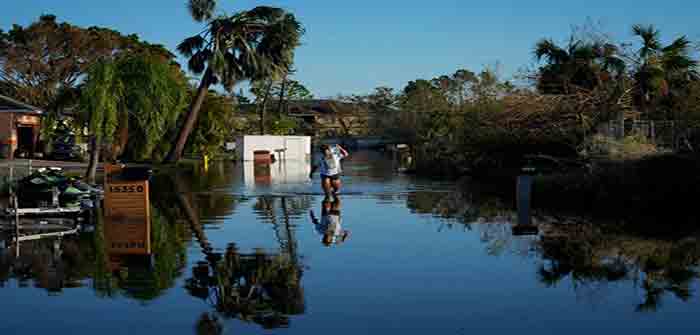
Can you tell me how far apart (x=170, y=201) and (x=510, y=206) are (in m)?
7.91

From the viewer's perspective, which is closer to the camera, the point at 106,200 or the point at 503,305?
the point at 503,305

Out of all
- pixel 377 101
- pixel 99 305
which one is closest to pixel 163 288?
pixel 99 305

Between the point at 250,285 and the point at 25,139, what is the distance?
147ft

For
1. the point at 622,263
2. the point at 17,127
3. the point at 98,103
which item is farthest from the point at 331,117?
the point at 622,263

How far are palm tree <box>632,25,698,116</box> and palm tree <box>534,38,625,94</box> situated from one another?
3.22ft

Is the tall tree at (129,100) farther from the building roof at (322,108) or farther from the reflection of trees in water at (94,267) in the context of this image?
the building roof at (322,108)

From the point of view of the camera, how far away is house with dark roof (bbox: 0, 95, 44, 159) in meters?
41.9

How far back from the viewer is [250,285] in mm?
9094

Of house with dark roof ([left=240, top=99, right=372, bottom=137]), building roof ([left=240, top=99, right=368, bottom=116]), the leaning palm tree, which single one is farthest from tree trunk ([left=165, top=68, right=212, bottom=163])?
building roof ([left=240, top=99, right=368, bottom=116])

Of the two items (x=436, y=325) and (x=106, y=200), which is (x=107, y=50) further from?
(x=436, y=325)

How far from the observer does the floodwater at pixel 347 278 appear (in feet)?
24.5

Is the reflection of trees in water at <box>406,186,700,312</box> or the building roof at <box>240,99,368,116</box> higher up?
the building roof at <box>240,99,368,116</box>

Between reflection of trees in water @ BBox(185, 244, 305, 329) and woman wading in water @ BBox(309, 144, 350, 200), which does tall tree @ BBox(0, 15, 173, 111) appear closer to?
woman wading in water @ BBox(309, 144, 350, 200)

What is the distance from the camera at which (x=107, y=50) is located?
57031 mm
